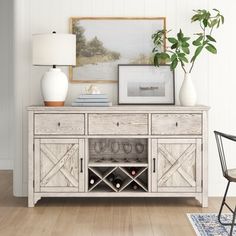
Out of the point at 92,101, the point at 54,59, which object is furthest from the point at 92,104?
the point at 54,59

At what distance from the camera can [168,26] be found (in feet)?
14.9

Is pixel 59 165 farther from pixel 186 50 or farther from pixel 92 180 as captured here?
pixel 186 50

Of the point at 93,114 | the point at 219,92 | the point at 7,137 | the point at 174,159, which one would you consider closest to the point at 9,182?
the point at 7,137

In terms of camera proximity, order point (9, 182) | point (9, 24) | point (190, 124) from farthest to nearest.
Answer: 1. point (9, 24)
2. point (9, 182)
3. point (190, 124)

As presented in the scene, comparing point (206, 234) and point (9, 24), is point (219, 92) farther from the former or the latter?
point (9, 24)

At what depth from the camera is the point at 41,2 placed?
454cm

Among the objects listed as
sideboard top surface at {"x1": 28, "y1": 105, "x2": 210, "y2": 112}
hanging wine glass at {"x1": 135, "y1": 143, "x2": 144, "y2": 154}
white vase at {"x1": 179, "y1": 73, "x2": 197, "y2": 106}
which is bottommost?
hanging wine glass at {"x1": 135, "y1": 143, "x2": 144, "y2": 154}

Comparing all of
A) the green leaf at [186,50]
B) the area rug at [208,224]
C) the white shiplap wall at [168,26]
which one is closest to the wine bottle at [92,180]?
the white shiplap wall at [168,26]

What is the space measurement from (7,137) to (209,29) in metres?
2.99

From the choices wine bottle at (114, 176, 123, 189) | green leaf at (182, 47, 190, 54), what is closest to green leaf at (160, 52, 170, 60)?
green leaf at (182, 47, 190, 54)

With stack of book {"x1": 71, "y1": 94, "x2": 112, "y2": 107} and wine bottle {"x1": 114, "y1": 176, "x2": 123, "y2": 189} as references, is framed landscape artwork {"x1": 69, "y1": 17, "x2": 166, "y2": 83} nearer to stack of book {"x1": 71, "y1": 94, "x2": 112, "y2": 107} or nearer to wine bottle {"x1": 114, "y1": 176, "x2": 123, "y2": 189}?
stack of book {"x1": 71, "y1": 94, "x2": 112, "y2": 107}

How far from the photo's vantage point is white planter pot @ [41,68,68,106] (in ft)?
13.7

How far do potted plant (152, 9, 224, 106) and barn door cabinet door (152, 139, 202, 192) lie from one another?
0.38m

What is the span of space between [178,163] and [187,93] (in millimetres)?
597
